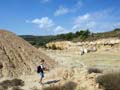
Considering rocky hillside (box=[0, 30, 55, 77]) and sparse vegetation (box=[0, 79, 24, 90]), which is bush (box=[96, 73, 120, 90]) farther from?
rocky hillside (box=[0, 30, 55, 77])

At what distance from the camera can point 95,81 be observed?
A: 1609 cm

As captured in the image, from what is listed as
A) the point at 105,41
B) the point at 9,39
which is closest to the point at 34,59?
the point at 9,39

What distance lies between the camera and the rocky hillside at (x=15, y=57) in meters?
24.8

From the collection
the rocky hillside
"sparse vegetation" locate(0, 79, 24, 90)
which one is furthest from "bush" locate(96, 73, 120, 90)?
the rocky hillside

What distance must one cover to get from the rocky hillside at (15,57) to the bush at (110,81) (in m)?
10.3

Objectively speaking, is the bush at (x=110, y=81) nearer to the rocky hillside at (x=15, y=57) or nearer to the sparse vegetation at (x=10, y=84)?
the sparse vegetation at (x=10, y=84)

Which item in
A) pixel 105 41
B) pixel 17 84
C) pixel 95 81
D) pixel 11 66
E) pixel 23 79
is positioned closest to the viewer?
pixel 95 81

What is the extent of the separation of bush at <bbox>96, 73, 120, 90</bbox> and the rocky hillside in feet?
33.8

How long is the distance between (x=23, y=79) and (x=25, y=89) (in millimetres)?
4202

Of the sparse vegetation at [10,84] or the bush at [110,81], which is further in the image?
the sparse vegetation at [10,84]

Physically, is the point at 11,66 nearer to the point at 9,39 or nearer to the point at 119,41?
the point at 9,39

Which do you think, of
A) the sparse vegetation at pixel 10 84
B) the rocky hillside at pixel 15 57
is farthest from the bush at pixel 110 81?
the rocky hillside at pixel 15 57

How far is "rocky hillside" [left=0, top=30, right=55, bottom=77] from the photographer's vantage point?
24.8m

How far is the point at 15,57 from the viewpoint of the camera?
26.5 metres
